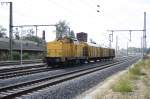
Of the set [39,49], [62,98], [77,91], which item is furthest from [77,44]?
[39,49]

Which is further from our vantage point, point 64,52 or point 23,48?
point 23,48

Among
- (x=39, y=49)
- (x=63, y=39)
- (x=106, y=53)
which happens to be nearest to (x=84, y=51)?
(x=63, y=39)

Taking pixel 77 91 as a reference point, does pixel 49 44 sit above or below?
above

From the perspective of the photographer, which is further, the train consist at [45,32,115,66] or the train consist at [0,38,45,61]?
the train consist at [0,38,45,61]

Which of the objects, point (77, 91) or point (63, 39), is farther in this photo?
point (63, 39)

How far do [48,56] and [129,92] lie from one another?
66.8 feet

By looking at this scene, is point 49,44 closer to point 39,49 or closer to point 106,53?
point 106,53

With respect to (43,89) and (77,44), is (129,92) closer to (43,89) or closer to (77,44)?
(43,89)

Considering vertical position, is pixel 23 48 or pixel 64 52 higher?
pixel 23 48

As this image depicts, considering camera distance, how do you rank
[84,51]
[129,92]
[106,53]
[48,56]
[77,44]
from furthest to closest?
[106,53], [84,51], [77,44], [48,56], [129,92]

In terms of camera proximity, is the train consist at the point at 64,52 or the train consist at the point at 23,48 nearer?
the train consist at the point at 64,52

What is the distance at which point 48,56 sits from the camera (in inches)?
1457

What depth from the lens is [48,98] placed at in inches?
585

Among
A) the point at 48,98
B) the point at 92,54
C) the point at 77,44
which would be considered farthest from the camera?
the point at 92,54
